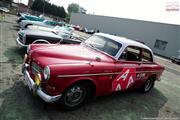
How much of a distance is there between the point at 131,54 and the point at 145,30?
31.4m

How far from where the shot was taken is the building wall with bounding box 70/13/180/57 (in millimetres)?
29444

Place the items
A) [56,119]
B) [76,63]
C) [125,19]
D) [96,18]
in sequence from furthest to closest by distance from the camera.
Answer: [96,18], [125,19], [76,63], [56,119]

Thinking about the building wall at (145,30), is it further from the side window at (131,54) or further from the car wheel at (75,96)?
the car wheel at (75,96)

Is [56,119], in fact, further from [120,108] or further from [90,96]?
[120,108]

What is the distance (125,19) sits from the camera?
38906 mm

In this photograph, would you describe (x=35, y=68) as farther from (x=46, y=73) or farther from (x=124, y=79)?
(x=124, y=79)

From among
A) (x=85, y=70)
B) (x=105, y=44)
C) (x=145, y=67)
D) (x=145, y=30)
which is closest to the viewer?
(x=85, y=70)

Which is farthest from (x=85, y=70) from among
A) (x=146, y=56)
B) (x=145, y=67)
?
(x=146, y=56)

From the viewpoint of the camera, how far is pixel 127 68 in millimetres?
4570

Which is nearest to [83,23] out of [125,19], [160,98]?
[125,19]

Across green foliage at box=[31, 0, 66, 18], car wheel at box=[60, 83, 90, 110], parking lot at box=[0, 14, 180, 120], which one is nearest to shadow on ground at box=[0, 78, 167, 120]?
parking lot at box=[0, 14, 180, 120]

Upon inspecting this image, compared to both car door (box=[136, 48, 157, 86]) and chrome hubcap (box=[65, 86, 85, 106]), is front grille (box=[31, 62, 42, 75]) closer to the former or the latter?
chrome hubcap (box=[65, 86, 85, 106])

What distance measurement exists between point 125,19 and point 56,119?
37.9 meters

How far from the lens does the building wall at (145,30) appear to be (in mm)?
29444
